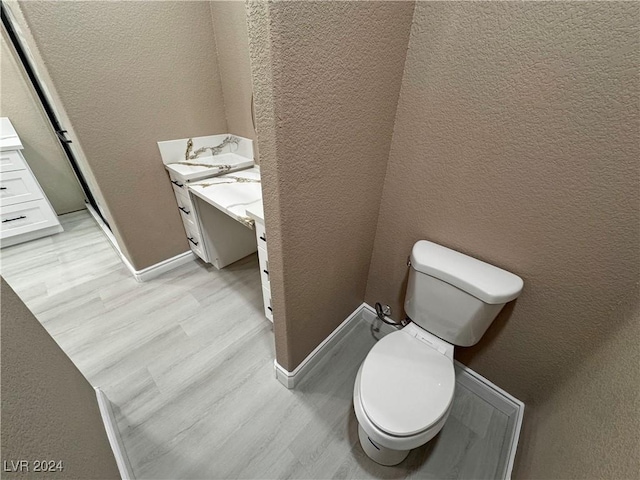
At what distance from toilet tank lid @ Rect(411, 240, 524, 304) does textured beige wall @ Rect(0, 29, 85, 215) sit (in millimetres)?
2938

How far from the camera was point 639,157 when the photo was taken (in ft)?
2.12

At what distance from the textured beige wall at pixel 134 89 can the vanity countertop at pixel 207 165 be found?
16 cm

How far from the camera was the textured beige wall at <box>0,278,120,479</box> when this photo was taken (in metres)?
0.47

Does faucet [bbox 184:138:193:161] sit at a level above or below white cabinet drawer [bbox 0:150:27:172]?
above

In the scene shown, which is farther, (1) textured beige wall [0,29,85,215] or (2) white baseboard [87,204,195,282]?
(1) textured beige wall [0,29,85,215]

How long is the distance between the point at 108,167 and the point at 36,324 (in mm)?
1083

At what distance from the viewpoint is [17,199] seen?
2.10 m

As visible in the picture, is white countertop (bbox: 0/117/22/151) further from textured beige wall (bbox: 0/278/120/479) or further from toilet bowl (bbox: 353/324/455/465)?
toilet bowl (bbox: 353/324/455/465)

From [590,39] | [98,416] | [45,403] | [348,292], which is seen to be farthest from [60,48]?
[590,39]

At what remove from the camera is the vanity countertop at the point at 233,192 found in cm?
125

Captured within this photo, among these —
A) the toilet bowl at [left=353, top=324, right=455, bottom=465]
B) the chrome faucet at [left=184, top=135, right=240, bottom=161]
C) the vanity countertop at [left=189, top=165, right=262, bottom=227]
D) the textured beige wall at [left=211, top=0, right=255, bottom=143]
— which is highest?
the textured beige wall at [left=211, top=0, right=255, bottom=143]

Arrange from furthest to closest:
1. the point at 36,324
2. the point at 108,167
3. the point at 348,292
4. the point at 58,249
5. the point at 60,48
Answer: the point at 58,249
the point at 108,167
the point at 348,292
the point at 60,48
the point at 36,324

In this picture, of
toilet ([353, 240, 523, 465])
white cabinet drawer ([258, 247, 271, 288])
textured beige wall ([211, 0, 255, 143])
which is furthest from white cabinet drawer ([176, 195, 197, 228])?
toilet ([353, 240, 523, 465])

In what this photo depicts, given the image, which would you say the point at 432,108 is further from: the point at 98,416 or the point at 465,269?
the point at 98,416
